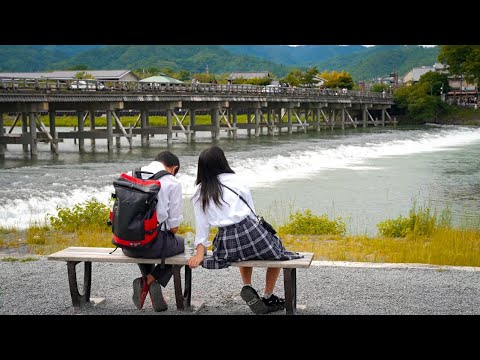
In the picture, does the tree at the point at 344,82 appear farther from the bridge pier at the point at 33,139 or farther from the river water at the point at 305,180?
the bridge pier at the point at 33,139

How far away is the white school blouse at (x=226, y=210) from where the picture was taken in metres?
→ 4.62

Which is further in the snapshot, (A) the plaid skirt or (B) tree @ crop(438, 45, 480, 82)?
(B) tree @ crop(438, 45, 480, 82)

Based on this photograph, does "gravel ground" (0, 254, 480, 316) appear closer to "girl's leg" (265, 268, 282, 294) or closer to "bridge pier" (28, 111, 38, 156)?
"girl's leg" (265, 268, 282, 294)

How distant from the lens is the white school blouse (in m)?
4.62

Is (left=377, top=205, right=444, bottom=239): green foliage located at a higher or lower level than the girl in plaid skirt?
lower

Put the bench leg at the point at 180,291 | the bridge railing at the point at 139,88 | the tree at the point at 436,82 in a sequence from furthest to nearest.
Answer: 1. the tree at the point at 436,82
2. the bridge railing at the point at 139,88
3. the bench leg at the point at 180,291

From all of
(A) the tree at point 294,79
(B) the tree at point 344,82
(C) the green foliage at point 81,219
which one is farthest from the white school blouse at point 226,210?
(B) the tree at point 344,82

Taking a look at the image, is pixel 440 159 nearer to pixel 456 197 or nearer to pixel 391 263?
pixel 456 197

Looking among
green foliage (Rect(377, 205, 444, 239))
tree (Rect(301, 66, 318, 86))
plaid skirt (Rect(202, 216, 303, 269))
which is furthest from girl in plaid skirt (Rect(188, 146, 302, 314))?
tree (Rect(301, 66, 318, 86))

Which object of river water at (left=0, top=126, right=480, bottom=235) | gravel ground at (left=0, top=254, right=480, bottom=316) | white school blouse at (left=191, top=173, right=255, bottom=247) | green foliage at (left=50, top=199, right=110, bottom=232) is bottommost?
river water at (left=0, top=126, right=480, bottom=235)

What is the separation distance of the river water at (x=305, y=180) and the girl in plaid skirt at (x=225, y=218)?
6307 mm

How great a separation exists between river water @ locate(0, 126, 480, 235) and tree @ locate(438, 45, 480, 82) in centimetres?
3520

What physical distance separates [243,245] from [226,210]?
29 centimetres
